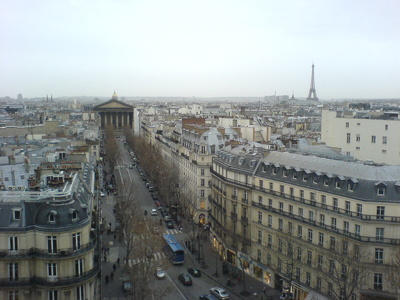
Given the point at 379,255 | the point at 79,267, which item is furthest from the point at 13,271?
the point at 379,255

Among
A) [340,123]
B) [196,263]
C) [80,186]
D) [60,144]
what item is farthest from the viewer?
[60,144]

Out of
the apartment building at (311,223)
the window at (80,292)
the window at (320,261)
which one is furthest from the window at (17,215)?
→ the window at (320,261)

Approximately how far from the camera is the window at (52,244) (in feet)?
96.9

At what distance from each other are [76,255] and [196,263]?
24886 mm

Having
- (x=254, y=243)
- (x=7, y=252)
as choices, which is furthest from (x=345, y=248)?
(x=7, y=252)

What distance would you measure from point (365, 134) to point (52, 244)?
149 ft

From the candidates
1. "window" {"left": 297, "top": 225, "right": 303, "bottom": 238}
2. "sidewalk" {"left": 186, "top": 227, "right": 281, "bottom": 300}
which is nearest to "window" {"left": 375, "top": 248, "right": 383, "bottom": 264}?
"window" {"left": 297, "top": 225, "right": 303, "bottom": 238}

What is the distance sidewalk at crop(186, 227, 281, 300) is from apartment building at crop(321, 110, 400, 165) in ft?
78.4

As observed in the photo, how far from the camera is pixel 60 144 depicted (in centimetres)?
7094

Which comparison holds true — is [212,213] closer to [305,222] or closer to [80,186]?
[305,222]

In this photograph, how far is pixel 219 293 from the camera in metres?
42.8

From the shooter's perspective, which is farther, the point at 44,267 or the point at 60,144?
the point at 60,144

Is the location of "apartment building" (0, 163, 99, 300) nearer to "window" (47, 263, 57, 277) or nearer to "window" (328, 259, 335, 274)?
"window" (47, 263, 57, 277)

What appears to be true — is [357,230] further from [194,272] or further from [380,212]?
[194,272]
